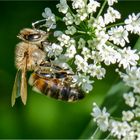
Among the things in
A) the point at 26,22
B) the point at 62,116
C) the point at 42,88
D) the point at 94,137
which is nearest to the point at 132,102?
the point at 94,137

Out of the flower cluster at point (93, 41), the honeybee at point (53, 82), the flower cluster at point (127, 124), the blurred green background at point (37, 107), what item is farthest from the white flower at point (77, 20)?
the blurred green background at point (37, 107)

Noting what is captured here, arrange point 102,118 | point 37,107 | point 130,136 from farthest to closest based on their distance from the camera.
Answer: point 37,107 < point 102,118 < point 130,136

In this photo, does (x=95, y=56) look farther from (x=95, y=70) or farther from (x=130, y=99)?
(x=130, y=99)

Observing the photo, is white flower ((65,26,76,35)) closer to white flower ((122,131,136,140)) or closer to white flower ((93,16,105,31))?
white flower ((93,16,105,31))

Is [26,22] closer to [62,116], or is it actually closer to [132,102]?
[62,116]

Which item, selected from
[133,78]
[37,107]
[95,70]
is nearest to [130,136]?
[133,78]
